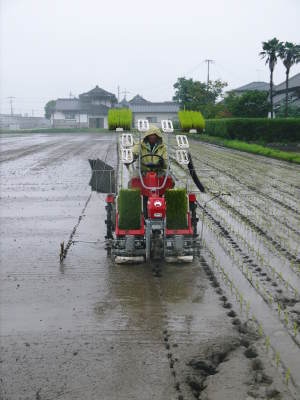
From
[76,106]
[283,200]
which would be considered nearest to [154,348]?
[283,200]

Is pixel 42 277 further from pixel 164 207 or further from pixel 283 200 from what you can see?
pixel 283 200

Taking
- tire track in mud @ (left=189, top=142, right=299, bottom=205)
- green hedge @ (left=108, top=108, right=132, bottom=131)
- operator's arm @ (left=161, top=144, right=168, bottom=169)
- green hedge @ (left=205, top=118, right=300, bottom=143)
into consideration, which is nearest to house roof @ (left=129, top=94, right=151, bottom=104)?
green hedge @ (left=205, top=118, right=300, bottom=143)

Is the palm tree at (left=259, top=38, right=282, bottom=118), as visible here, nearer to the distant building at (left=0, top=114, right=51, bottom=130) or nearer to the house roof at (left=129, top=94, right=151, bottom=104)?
the house roof at (left=129, top=94, right=151, bottom=104)

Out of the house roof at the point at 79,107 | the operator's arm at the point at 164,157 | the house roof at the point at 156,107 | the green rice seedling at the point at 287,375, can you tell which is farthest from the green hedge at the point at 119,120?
the house roof at the point at 79,107

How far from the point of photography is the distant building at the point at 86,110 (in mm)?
73188

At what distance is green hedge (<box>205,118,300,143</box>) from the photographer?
32.1 m

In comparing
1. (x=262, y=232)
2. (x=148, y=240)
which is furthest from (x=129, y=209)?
(x=262, y=232)

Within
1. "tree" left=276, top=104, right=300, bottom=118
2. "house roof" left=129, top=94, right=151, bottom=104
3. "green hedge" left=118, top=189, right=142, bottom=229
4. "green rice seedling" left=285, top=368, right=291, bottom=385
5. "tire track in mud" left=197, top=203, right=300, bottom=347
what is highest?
"house roof" left=129, top=94, right=151, bottom=104

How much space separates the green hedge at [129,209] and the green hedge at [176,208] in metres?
0.43

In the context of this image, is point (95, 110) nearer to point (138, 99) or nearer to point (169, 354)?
point (138, 99)

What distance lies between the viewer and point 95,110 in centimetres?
7375

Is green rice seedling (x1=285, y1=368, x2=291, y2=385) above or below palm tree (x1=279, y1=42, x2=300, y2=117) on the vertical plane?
below

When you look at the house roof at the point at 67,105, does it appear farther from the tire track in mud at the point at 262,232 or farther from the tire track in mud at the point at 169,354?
the tire track in mud at the point at 169,354

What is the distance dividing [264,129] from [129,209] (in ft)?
89.4
